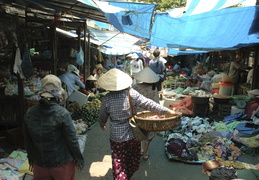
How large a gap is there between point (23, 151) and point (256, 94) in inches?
272

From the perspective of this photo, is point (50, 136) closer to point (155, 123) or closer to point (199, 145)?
point (155, 123)

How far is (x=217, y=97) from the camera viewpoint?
8.19 m

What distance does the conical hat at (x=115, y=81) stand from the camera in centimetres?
314

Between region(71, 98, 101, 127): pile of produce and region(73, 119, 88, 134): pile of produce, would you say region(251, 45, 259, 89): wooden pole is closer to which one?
region(71, 98, 101, 127): pile of produce

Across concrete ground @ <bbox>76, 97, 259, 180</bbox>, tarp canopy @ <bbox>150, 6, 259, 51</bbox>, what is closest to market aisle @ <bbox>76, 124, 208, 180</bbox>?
concrete ground @ <bbox>76, 97, 259, 180</bbox>

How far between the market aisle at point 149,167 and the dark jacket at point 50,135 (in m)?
1.76

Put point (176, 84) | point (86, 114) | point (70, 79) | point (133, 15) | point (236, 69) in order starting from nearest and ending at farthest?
point (133, 15) < point (70, 79) < point (86, 114) < point (236, 69) < point (176, 84)

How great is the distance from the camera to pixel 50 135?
255cm

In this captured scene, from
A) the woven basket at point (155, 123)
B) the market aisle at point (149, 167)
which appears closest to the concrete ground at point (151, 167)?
the market aisle at point (149, 167)

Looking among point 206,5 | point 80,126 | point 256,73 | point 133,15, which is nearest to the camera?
point 206,5

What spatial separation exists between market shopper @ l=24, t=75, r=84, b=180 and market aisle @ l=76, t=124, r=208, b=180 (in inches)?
65.8

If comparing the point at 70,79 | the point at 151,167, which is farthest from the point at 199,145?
the point at 70,79

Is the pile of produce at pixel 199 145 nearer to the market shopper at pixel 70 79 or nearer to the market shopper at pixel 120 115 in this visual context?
the market shopper at pixel 120 115

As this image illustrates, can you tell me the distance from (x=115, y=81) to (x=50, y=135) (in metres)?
1.14
